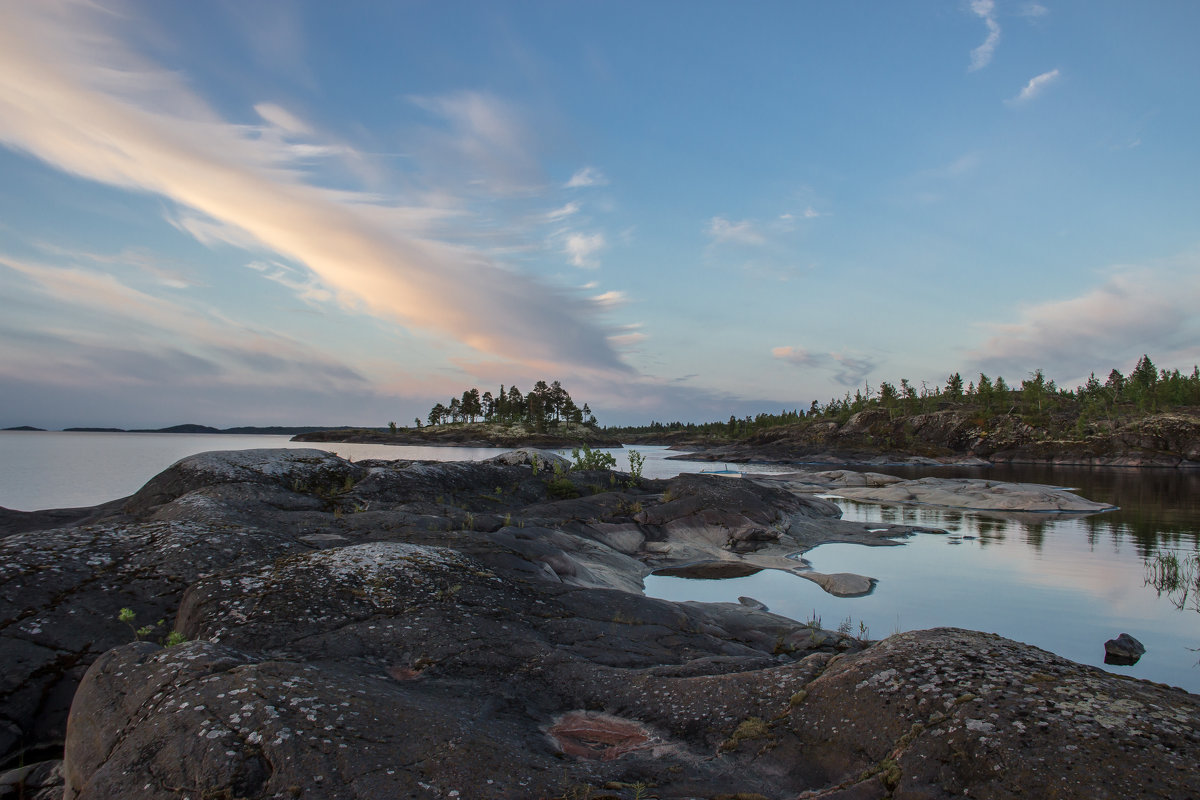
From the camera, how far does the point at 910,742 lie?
199 inches

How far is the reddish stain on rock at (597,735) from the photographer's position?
18.6 feet

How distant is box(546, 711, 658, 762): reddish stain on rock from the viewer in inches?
223

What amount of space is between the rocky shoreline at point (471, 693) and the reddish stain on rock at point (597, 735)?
0.03 m

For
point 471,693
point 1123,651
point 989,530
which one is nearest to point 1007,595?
point 1123,651

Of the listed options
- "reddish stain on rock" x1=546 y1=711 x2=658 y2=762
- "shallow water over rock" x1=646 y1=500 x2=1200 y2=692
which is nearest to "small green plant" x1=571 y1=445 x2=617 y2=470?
"shallow water over rock" x1=646 y1=500 x2=1200 y2=692

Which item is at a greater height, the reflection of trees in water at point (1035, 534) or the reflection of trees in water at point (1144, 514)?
the reflection of trees in water at point (1144, 514)

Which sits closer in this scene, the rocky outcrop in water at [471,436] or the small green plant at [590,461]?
Result: the small green plant at [590,461]

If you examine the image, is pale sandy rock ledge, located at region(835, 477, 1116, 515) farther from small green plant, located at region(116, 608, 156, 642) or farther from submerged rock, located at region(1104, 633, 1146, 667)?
small green plant, located at region(116, 608, 156, 642)

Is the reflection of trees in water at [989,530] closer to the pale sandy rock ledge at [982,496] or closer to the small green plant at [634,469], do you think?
the pale sandy rock ledge at [982,496]

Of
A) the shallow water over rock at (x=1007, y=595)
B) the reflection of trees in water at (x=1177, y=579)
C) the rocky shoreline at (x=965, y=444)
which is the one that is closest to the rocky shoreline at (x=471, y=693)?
the shallow water over rock at (x=1007, y=595)

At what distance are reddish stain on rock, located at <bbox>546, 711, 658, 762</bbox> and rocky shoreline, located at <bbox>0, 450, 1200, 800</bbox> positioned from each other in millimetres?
28

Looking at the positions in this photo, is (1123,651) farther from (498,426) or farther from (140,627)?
(498,426)

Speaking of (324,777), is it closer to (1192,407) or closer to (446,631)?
(446,631)

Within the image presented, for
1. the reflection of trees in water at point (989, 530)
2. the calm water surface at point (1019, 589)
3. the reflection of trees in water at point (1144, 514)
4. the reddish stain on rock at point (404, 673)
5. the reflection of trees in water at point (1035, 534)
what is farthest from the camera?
the reflection of trees in water at point (989, 530)
